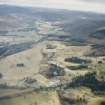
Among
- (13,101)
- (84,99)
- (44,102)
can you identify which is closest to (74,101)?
(84,99)

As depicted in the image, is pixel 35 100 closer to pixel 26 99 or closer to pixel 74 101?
pixel 26 99

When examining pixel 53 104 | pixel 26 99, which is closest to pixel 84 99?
pixel 53 104

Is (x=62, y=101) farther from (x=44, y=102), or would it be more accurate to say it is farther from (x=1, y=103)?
(x=1, y=103)

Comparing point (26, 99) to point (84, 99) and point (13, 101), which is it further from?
point (84, 99)

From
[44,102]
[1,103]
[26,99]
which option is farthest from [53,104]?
[1,103]

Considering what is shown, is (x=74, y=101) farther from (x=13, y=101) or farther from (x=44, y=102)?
(x=13, y=101)

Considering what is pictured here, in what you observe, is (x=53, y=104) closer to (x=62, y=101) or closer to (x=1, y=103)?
(x=62, y=101)
